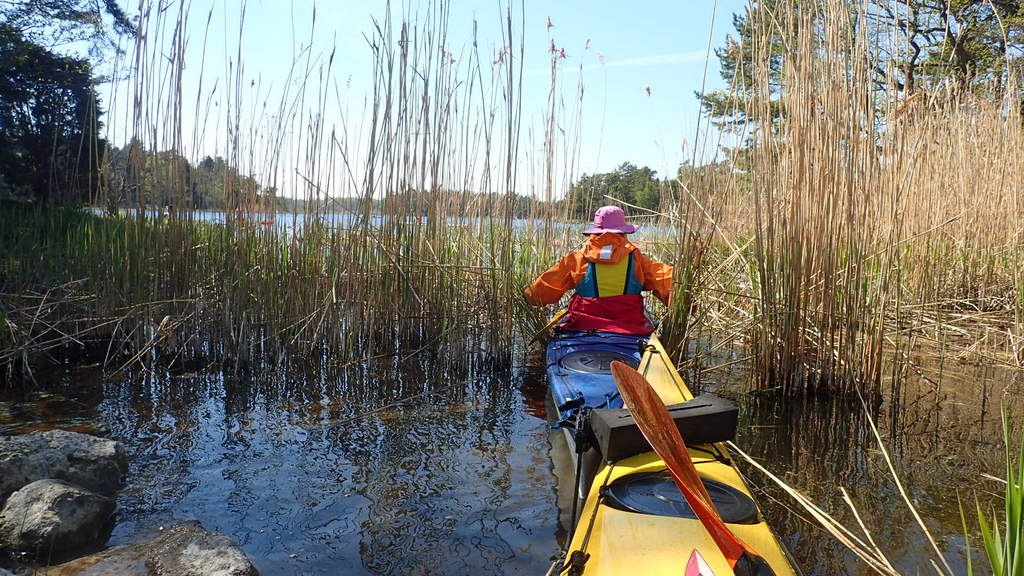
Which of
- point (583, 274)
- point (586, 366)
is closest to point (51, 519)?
point (586, 366)

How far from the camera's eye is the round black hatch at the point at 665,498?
67.9 inches

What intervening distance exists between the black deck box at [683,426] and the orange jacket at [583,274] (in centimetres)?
168

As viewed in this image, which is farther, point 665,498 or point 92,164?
point 92,164

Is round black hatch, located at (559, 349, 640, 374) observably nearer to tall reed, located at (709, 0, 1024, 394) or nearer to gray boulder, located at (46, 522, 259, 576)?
tall reed, located at (709, 0, 1024, 394)

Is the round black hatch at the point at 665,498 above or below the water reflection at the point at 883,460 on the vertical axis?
above

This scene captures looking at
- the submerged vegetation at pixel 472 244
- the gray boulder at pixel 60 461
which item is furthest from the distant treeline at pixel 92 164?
the gray boulder at pixel 60 461

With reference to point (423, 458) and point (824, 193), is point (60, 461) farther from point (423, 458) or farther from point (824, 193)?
point (824, 193)

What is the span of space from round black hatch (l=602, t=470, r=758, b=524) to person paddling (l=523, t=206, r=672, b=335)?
1.85 m

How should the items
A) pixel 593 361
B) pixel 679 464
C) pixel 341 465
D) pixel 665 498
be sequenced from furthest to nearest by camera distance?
pixel 593 361 → pixel 341 465 → pixel 665 498 → pixel 679 464

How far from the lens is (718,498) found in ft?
5.93

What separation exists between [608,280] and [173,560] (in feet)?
8.50

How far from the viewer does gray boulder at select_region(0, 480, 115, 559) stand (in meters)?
2.09

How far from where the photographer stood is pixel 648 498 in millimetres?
1813

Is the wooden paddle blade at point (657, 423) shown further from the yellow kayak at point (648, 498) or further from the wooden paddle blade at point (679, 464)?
the yellow kayak at point (648, 498)
